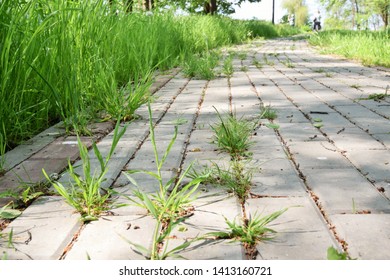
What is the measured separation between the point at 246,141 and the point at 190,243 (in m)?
1.42

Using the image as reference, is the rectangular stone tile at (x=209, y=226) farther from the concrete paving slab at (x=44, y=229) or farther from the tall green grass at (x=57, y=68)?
the tall green grass at (x=57, y=68)

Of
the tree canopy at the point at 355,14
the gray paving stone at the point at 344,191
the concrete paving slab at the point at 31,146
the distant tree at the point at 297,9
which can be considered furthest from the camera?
the distant tree at the point at 297,9

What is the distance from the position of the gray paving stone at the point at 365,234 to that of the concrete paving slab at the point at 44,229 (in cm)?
97

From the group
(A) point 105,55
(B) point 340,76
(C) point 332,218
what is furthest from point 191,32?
(C) point 332,218

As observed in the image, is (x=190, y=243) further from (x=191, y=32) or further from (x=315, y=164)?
(x=191, y=32)

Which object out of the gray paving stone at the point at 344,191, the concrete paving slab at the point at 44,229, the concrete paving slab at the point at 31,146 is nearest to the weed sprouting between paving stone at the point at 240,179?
the gray paving stone at the point at 344,191

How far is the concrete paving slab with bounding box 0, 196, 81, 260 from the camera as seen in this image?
1539mm

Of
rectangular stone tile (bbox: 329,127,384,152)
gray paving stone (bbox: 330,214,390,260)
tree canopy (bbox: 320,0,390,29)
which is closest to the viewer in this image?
gray paving stone (bbox: 330,214,390,260)

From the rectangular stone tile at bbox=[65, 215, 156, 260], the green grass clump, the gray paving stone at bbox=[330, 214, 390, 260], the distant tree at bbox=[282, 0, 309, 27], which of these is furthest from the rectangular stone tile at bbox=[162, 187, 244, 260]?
the distant tree at bbox=[282, 0, 309, 27]

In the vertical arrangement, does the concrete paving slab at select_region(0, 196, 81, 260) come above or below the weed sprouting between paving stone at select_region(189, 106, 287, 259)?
below

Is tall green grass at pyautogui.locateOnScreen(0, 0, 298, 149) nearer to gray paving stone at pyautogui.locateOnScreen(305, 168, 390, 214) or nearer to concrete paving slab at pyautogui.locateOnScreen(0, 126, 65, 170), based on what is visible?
concrete paving slab at pyautogui.locateOnScreen(0, 126, 65, 170)

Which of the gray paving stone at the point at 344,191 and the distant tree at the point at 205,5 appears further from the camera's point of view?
the distant tree at the point at 205,5

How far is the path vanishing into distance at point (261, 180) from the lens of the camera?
1.55m

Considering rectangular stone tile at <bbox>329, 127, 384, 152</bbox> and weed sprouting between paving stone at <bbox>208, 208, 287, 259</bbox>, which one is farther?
rectangular stone tile at <bbox>329, 127, 384, 152</bbox>
